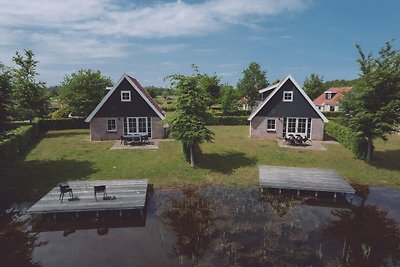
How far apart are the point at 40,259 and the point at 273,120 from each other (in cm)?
2728

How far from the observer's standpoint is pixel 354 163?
23.5 metres

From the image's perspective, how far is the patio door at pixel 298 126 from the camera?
32438 mm

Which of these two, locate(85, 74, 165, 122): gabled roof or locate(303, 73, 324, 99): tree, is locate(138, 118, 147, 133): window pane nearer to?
locate(85, 74, 165, 122): gabled roof

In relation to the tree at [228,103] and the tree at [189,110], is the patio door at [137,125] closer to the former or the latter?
the tree at [189,110]

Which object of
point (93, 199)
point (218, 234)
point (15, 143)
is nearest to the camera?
point (218, 234)

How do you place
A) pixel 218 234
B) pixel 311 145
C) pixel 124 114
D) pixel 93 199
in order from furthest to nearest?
1. pixel 124 114
2. pixel 311 145
3. pixel 93 199
4. pixel 218 234

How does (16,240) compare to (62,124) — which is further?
(62,124)

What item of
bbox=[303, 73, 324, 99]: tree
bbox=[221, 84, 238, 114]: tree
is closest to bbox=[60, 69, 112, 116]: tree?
bbox=[221, 84, 238, 114]: tree

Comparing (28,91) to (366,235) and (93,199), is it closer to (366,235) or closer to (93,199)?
(93,199)

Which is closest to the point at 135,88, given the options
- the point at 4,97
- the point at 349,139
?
the point at 4,97

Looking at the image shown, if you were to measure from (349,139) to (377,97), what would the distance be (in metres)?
6.70

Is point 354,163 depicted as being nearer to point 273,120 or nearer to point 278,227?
point 273,120

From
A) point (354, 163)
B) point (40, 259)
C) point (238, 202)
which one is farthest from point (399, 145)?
point (40, 259)

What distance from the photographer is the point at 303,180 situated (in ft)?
60.7
